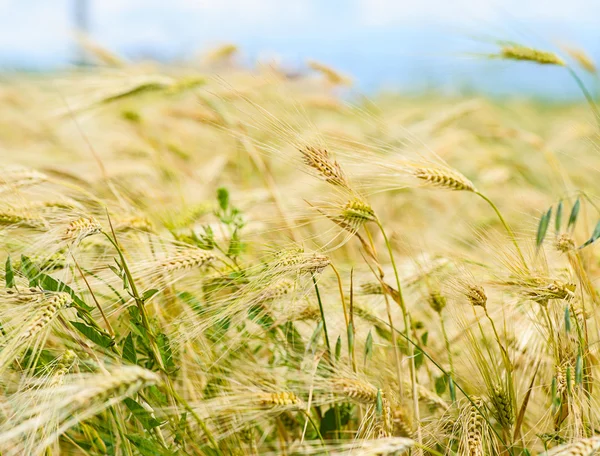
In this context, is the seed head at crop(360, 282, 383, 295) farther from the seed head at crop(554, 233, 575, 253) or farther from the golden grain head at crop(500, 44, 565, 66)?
the golden grain head at crop(500, 44, 565, 66)

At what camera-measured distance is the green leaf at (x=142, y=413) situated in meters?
0.97

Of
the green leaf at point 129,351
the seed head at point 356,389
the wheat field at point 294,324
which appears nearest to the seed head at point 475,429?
the wheat field at point 294,324

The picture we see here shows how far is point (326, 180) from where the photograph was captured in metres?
1.07

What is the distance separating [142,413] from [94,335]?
0.14m

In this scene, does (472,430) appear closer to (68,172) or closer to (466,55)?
(466,55)

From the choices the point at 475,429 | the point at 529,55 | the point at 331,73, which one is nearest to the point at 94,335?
the point at 475,429

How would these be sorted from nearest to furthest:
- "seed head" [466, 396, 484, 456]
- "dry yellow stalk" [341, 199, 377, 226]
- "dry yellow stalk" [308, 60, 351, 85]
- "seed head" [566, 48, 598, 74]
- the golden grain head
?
"seed head" [466, 396, 484, 456] < "dry yellow stalk" [341, 199, 377, 226] < the golden grain head < "seed head" [566, 48, 598, 74] < "dry yellow stalk" [308, 60, 351, 85]

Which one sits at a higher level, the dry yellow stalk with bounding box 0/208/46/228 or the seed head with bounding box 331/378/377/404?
the dry yellow stalk with bounding box 0/208/46/228

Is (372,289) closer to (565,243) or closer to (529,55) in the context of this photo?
(565,243)

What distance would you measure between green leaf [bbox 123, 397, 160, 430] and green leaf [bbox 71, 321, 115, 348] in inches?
3.7

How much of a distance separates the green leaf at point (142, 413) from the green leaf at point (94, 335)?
0.09m

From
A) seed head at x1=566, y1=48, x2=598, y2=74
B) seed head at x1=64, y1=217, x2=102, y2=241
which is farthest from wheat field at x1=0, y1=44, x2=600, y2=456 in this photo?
seed head at x1=566, y1=48, x2=598, y2=74

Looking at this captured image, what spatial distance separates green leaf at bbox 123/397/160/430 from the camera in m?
0.97

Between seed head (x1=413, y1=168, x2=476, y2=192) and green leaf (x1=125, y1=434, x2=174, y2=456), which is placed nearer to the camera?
green leaf (x1=125, y1=434, x2=174, y2=456)
